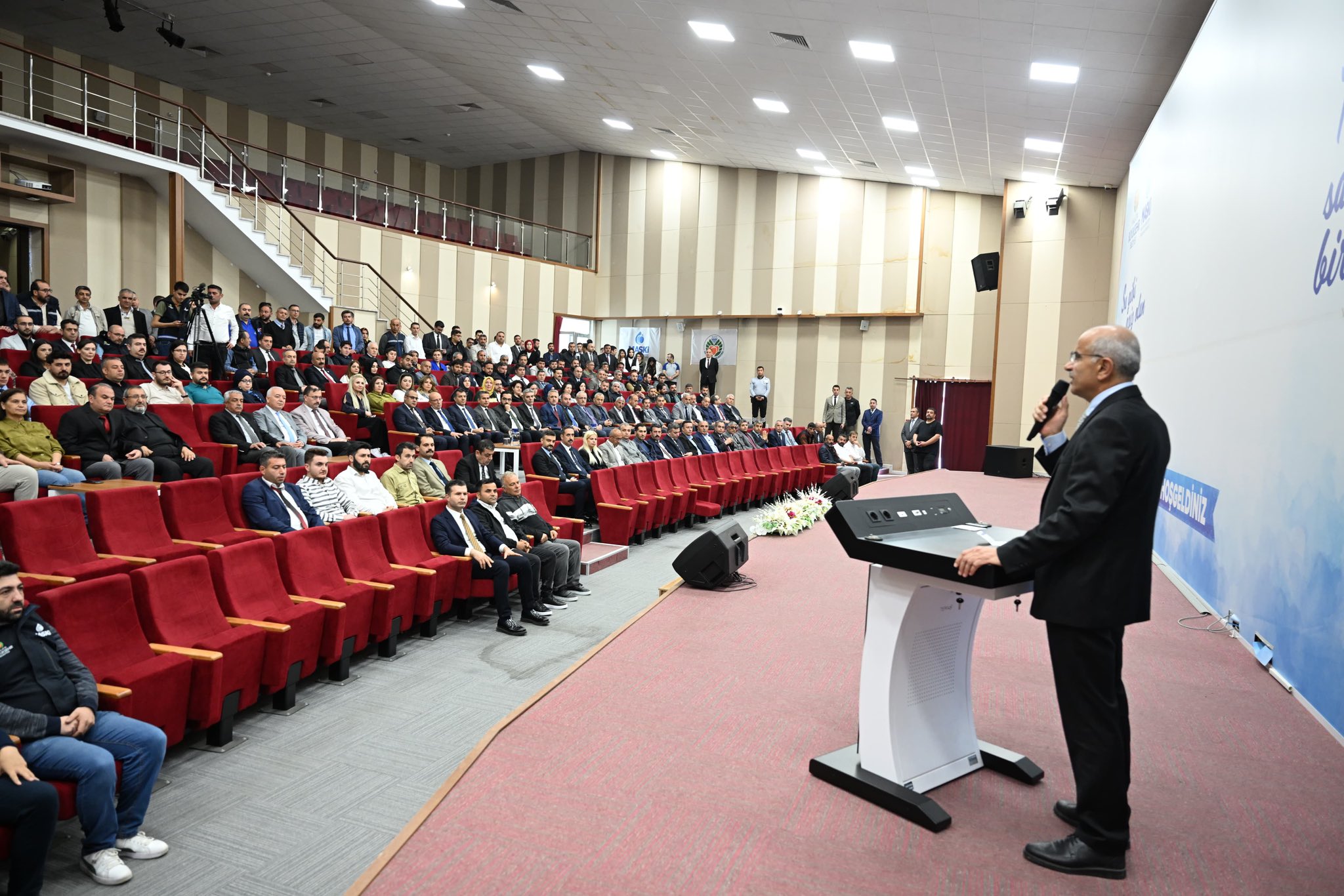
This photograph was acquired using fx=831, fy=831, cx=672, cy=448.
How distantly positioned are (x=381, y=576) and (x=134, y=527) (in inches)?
50.3

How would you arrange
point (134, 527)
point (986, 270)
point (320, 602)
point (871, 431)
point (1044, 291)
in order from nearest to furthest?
point (320, 602), point (134, 527), point (1044, 291), point (986, 270), point (871, 431)

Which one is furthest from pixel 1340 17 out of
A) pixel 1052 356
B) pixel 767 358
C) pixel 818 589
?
pixel 767 358

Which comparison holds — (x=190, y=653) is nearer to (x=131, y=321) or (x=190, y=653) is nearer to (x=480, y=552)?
(x=480, y=552)

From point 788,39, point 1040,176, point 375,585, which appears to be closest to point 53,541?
point 375,585

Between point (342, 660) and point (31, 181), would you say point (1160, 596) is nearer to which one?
point (342, 660)

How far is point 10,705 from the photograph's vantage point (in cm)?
252

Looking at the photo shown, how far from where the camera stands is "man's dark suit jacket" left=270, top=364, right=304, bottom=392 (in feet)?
27.8

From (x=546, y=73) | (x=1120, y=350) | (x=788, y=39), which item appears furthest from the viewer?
(x=546, y=73)

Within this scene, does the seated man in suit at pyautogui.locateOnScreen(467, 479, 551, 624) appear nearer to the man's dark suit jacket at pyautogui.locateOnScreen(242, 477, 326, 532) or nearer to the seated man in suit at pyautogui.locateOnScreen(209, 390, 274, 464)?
the man's dark suit jacket at pyautogui.locateOnScreen(242, 477, 326, 532)

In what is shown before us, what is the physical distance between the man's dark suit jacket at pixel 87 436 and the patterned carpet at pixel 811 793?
4.15 metres

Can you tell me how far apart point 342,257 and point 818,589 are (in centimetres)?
1095

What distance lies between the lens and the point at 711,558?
192 inches

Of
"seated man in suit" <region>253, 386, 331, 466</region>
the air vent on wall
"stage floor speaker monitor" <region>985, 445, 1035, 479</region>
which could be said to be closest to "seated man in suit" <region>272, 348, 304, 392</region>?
"seated man in suit" <region>253, 386, 331, 466</region>

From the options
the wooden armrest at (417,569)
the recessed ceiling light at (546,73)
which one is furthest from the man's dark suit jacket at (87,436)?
the recessed ceiling light at (546,73)
